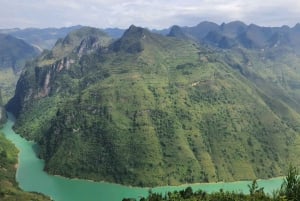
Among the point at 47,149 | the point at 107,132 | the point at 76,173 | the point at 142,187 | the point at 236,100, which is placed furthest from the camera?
the point at 236,100

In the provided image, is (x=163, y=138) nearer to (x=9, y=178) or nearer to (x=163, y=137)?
(x=163, y=137)

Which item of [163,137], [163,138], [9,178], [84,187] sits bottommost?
[84,187]

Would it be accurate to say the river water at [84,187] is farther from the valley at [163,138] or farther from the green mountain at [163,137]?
the green mountain at [163,137]

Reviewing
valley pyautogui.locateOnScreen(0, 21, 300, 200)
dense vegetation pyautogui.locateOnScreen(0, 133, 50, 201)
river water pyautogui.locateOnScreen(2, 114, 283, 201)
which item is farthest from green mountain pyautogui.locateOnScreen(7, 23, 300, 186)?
dense vegetation pyautogui.locateOnScreen(0, 133, 50, 201)

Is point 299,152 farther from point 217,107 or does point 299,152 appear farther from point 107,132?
point 107,132

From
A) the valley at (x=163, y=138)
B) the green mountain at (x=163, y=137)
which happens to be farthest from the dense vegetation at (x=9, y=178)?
the green mountain at (x=163, y=137)

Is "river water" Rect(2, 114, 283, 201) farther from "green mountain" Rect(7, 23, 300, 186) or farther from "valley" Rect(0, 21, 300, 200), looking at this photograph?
"green mountain" Rect(7, 23, 300, 186)

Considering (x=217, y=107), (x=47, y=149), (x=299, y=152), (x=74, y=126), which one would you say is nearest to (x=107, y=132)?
(x=74, y=126)

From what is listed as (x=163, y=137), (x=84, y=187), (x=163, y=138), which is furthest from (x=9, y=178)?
(x=163, y=137)
